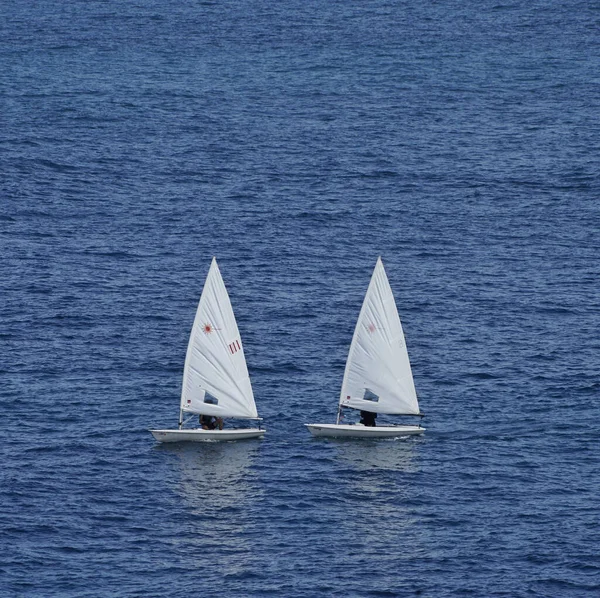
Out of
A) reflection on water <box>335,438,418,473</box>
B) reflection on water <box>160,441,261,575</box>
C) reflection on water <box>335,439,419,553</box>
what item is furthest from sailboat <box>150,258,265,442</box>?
reflection on water <box>335,439,419,553</box>

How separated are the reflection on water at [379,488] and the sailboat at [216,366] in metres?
8.15

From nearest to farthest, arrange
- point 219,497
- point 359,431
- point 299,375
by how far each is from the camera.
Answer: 1. point 219,497
2. point 359,431
3. point 299,375

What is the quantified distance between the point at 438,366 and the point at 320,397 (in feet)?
40.0

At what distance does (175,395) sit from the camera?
5064 inches

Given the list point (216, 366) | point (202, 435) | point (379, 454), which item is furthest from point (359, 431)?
point (216, 366)

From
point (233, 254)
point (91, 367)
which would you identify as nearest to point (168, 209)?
point (233, 254)

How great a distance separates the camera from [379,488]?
11138cm

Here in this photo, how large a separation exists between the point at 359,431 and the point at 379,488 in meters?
8.90

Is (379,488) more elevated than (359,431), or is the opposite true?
(359,431)

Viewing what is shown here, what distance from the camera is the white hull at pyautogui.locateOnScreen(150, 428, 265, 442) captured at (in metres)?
119

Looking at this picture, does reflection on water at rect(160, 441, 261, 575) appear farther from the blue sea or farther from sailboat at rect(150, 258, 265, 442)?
sailboat at rect(150, 258, 265, 442)

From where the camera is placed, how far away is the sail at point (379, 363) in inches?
4781

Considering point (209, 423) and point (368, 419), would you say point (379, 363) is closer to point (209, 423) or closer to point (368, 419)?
point (368, 419)

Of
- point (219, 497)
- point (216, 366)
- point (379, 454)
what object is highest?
point (216, 366)
